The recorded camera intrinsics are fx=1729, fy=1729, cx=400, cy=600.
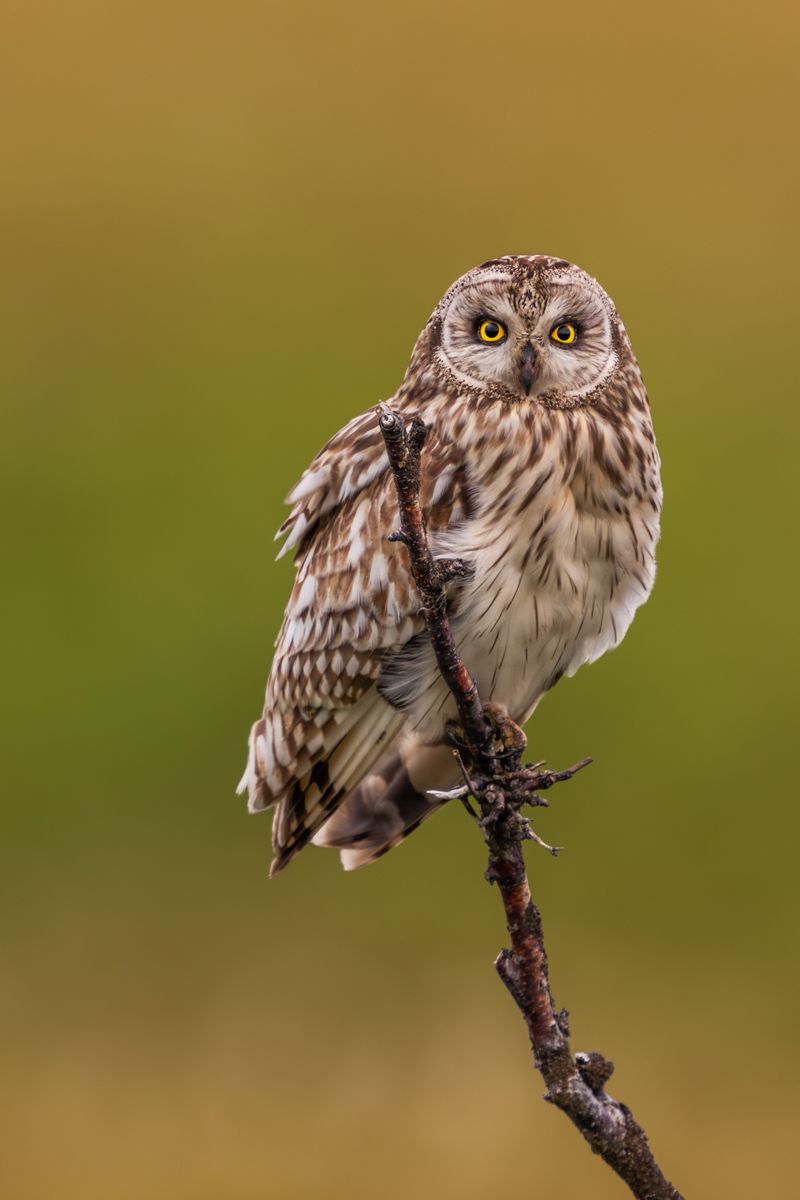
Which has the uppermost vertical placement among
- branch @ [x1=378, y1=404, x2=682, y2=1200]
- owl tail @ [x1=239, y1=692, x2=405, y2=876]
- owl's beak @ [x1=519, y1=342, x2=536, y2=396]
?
owl's beak @ [x1=519, y1=342, x2=536, y2=396]

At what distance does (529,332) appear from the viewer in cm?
298

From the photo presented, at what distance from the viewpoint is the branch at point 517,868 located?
2.11 meters

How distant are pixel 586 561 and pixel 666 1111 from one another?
4521 millimetres

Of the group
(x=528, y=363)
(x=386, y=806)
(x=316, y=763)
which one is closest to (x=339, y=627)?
(x=316, y=763)

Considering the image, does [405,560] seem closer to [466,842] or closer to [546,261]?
[546,261]

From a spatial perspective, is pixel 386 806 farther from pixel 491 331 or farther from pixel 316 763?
pixel 491 331

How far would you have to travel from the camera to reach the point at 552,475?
307 centimetres

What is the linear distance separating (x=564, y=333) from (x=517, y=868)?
107 centimetres

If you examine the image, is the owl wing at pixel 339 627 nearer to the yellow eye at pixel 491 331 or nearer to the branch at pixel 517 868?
the yellow eye at pixel 491 331

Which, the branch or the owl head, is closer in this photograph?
the branch

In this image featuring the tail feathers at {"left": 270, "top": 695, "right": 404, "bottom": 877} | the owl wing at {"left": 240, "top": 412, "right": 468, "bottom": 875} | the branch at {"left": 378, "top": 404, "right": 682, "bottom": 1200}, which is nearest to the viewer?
the branch at {"left": 378, "top": 404, "right": 682, "bottom": 1200}

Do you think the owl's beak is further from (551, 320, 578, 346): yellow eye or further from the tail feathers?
the tail feathers

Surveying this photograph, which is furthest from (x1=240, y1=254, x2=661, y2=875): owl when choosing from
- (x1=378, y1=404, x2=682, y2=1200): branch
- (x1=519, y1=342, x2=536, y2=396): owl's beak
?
(x1=378, y1=404, x2=682, y2=1200): branch

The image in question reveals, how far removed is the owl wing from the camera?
3.13 metres
